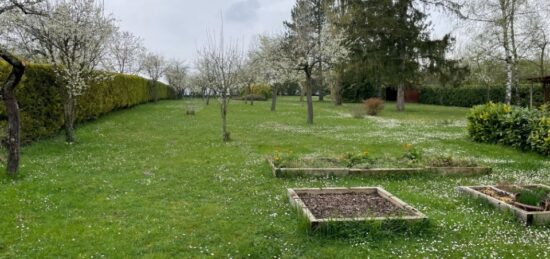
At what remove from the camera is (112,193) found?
6457 mm

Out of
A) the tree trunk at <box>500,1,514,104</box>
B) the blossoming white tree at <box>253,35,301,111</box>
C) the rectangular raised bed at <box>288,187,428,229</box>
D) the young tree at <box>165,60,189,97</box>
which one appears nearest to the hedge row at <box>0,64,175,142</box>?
the rectangular raised bed at <box>288,187,428,229</box>

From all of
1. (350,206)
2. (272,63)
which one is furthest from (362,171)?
(272,63)

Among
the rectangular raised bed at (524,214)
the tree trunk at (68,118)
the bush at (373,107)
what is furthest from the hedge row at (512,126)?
the tree trunk at (68,118)

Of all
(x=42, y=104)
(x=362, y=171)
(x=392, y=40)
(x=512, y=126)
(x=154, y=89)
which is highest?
(x=392, y=40)

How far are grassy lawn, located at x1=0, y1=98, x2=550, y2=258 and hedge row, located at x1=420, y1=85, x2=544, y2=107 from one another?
23.9 m

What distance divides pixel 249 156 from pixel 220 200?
12.9 ft

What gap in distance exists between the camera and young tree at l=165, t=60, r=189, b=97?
48250 mm

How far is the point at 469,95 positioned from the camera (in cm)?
3756

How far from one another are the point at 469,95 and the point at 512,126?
94.2 ft

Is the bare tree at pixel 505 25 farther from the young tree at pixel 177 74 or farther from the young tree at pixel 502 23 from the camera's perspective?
the young tree at pixel 177 74

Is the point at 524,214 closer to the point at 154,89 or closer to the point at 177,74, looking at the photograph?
the point at 154,89

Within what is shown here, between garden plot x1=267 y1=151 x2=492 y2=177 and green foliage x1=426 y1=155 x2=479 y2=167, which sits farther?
green foliage x1=426 y1=155 x2=479 y2=167

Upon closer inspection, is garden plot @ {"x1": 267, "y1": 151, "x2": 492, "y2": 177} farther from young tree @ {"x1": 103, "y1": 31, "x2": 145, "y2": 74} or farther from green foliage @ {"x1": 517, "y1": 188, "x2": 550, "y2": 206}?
young tree @ {"x1": 103, "y1": 31, "x2": 145, "y2": 74}

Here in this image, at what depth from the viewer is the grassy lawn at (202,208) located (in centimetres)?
432
